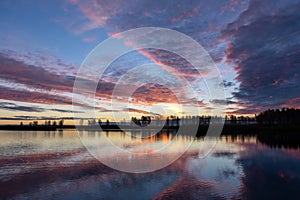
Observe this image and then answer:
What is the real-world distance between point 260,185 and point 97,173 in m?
14.0

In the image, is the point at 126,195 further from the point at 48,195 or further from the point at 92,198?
the point at 48,195

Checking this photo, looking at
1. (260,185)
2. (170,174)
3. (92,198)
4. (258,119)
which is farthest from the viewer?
(258,119)

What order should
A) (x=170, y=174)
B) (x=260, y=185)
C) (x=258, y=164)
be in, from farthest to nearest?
(x=258, y=164) < (x=170, y=174) < (x=260, y=185)

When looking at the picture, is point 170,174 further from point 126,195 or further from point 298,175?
point 298,175

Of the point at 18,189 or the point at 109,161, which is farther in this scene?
the point at 109,161

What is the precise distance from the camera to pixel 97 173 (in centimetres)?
2219

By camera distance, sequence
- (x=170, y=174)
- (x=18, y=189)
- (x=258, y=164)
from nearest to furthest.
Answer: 1. (x=18, y=189)
2. (x=170, y=174)
3. (x=258, y=164)

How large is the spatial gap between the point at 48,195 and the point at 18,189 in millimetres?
2734

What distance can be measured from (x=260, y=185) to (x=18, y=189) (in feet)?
58.7

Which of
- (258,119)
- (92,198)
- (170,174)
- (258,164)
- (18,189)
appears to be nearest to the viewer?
(92,198)

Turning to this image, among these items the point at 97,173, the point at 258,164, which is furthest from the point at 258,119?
the point at 97,173

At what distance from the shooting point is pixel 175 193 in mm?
16031

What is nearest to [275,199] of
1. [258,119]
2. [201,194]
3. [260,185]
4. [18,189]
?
[260,185]

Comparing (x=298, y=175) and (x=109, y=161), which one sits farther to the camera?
(x=109, y=161)
